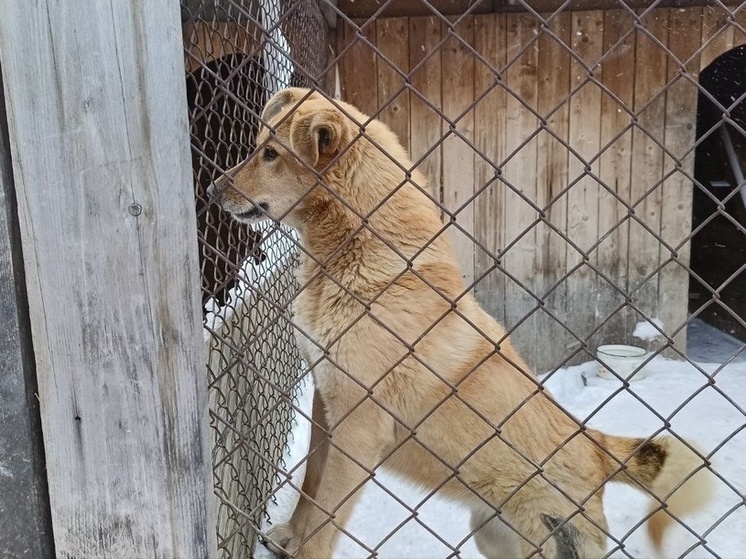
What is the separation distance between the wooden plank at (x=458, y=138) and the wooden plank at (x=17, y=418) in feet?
13.8

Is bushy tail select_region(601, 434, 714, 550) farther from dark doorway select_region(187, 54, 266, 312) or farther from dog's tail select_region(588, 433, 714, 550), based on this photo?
dark doorway select_region(187, 54, 266, 312)

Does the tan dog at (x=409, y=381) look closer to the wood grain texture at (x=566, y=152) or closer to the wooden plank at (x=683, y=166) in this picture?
the wood grain texture at (x=566, y=152)

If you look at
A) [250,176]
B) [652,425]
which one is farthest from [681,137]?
[250,176]

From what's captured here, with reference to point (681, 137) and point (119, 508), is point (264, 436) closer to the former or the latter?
point (119, 508)

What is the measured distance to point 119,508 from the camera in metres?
1.26

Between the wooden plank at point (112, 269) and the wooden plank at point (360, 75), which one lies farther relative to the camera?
the wooden plank at point (360, 75)

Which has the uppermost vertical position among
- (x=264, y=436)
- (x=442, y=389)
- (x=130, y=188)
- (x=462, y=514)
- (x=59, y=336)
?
(x=130, y=188)

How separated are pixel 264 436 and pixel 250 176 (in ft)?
3.97

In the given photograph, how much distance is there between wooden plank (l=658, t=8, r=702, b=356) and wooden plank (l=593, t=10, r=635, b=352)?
0.32 m

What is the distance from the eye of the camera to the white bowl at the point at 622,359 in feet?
17.1

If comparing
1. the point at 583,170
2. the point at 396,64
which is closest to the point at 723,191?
the point at 583,170

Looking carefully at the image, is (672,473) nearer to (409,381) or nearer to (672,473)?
(672,473)

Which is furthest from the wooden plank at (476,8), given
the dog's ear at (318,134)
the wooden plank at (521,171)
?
→ the dog's ear at (318,134)

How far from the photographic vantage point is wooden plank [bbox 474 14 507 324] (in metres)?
5.36
